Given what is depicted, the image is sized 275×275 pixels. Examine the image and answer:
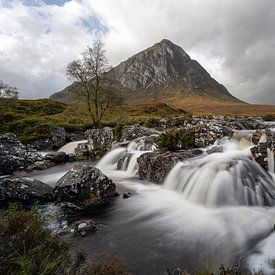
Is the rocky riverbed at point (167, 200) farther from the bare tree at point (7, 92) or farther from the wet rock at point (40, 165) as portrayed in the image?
the bare tree at point (7, 92)

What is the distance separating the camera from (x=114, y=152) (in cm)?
1833

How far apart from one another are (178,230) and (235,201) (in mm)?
2591

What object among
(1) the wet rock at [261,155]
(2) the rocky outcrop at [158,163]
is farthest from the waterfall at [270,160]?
(2) the rocky outcrop at [158,163]

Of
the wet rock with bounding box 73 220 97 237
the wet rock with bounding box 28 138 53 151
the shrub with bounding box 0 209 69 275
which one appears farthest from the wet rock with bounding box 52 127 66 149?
the shrub with bounding box 0 209 69 275

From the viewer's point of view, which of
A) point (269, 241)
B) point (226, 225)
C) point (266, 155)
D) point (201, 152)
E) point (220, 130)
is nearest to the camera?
point (269, 241)

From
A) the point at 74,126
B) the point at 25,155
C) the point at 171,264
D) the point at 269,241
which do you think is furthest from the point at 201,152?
the point at 74,126

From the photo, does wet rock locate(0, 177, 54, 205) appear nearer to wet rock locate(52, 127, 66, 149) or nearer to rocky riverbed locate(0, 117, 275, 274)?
rocky riverbed locate(0, 117, 275, 274)

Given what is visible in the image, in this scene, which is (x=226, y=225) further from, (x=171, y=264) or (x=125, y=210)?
(x=125, y=210)

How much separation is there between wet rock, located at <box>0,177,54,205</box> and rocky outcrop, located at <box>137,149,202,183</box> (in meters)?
5.04

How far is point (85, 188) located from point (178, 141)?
283 inches

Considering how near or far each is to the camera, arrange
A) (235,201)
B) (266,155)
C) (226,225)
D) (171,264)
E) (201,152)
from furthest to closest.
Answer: (201,152) < (266,155) < (235,201) < (226,225) < (171,264)

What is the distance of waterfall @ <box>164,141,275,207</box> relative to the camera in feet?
30.0

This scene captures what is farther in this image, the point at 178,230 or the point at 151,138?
the point at 151,138

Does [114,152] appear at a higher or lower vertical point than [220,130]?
lower
